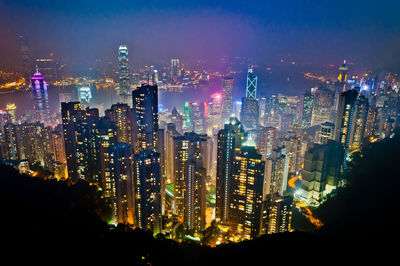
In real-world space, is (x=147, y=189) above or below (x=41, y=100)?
below

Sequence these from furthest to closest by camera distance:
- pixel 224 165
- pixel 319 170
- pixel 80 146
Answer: pixel 319 170 → pixel 80 146 → pixel 224 165

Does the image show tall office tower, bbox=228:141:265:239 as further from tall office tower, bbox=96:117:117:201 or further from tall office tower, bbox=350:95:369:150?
tall office tower, bbox=350:95:369:150

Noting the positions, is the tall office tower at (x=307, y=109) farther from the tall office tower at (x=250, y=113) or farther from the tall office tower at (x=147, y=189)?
the tall office tower at (x=147, y=189)

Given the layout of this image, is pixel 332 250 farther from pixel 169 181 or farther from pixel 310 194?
pixel 169 181

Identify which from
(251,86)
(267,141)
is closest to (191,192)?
(267,141)

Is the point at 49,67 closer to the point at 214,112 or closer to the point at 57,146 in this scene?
the point at 57,146

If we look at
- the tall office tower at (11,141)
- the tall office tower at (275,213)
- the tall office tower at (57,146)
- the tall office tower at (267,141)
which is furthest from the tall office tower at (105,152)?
the tall office tower at (267,141)

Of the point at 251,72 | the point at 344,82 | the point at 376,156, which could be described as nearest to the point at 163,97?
the point at 251,72
